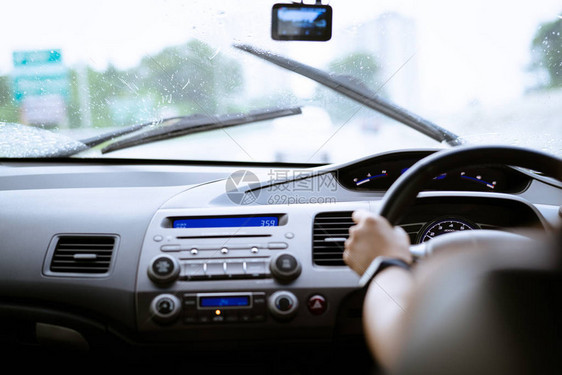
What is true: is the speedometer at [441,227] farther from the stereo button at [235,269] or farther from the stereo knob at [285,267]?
the stereo button at [235,269]

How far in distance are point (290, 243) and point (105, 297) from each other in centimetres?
73

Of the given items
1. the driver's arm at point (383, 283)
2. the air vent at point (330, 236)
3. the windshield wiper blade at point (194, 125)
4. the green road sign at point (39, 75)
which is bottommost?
the air vent at point (330, 236)

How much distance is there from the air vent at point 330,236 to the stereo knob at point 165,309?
542 mm

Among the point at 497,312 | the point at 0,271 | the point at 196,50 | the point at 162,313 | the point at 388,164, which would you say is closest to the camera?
the point at 497,312

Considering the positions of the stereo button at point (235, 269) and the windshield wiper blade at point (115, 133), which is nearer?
the stereo button at point (235, 269)

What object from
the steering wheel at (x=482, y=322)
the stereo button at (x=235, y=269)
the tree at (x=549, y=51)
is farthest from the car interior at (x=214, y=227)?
the steering wheel at (x=482, y=322)

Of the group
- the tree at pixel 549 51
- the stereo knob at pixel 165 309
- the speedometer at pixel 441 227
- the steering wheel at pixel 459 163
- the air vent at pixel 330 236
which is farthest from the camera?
the tree at pixel 549 51

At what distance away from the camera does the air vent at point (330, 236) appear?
7.45 feet

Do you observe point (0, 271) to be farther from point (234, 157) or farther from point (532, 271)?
point (532, 271)

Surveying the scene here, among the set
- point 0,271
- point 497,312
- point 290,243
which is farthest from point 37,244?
point 497,312

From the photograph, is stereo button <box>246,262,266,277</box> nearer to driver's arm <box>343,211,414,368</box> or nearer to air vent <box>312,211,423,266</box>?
air vent <box>312,211,423,266</box>

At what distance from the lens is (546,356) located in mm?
996

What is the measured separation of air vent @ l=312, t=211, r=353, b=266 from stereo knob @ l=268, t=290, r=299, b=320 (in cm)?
17

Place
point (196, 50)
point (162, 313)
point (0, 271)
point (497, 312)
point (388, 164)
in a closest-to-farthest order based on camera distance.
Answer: point (497, 312)
point (162, 313)
point (0, 271)
point (388, 164)
point (196, 50)
